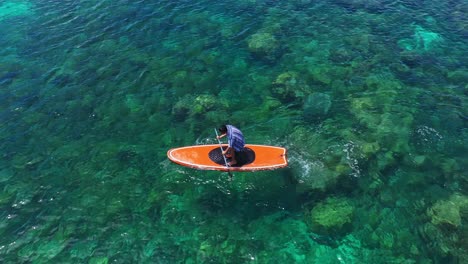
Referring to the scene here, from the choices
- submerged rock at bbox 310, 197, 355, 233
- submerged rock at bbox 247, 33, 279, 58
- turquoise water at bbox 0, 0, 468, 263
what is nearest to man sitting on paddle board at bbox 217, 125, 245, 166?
turquoise water at bbox 0, 0, 468, 263

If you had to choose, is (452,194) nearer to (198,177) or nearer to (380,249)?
(380,249)

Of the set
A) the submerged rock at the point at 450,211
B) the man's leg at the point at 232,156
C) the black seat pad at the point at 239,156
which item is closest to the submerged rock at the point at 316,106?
the black seat pad at the point at 239,156

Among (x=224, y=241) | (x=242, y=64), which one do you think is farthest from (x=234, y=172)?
(x=242, y=64)

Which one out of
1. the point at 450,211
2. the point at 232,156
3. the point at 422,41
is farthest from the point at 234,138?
the point at 422,41

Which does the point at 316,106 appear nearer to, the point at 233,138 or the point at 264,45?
the point at 264,45

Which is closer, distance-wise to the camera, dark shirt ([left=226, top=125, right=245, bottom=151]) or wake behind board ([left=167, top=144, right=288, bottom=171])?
dark shirt ([left=226, top=125, right=245, bottom=151])

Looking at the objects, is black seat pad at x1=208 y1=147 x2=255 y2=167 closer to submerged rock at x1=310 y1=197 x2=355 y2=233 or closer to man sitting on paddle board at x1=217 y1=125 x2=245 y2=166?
man sitting on paddle board at x1=217 y1=125 x2=245 y2=166
